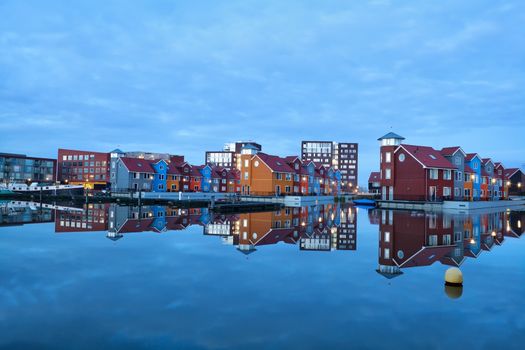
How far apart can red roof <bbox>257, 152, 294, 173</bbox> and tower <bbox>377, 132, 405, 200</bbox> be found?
21.4m

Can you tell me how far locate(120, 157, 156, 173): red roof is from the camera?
86.5m

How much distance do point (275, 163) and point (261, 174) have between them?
4.54 meters

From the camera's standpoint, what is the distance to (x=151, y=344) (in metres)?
8.54

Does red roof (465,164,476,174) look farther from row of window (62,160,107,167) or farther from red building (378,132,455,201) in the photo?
row of window (62,160,107,167)

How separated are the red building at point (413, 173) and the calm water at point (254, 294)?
1586 inches

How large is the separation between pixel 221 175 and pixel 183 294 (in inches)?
4066

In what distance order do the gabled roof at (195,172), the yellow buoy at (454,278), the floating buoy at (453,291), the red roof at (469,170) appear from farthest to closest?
the gabled roof at (195,172) → the red roof at (469,170) → the yellow buoy at (454,278) → the floating buoy at (453,291)

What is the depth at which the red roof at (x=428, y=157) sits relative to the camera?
207 feet

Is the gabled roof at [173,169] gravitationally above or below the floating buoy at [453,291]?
above

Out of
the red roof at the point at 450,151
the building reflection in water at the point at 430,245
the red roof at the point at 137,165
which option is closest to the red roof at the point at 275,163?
the red roof at the point at 137,165

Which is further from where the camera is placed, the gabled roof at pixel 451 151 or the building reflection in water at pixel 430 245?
the gabled roof at pixel 451 151

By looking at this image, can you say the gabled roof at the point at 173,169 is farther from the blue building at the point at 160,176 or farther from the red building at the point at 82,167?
the red building at the point at 82,167

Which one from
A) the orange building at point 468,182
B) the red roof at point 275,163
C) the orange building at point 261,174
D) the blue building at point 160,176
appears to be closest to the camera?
the orange building at point 468,182

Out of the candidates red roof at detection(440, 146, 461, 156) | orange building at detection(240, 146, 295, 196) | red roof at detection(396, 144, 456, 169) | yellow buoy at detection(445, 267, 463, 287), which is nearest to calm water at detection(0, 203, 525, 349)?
yellow buoy at detection(445, 267, 463, 287)
